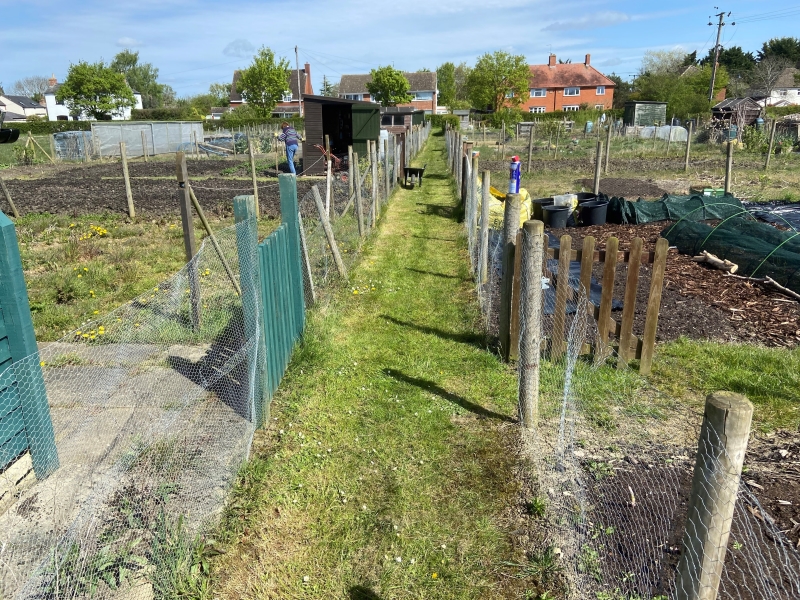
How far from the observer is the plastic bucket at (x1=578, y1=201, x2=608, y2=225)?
1238 cm

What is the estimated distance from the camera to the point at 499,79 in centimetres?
4978

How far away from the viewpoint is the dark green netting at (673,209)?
1162 centimetres

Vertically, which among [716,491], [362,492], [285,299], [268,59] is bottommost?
[362,492]

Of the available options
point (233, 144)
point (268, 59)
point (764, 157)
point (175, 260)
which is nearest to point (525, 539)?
point (175, 260)

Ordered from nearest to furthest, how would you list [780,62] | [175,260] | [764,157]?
[175,260] < [764,157] < [780,62]

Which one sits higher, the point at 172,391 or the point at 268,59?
the point at 268,59

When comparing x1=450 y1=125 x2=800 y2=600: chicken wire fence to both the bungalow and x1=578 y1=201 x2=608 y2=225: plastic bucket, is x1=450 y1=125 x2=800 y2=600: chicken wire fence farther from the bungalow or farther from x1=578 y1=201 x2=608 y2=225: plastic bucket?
the bungalow

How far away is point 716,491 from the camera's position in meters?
1.81

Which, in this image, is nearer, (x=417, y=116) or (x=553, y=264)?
(x=553, y=264)

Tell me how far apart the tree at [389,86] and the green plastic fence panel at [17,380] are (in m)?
64.5

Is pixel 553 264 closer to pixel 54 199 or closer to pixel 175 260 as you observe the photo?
pixel 175 260

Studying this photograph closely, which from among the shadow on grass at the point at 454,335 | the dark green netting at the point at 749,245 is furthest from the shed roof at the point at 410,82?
the shadow on grass at the point at 454,335

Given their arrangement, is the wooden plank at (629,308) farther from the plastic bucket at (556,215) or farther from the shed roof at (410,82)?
the shed roof at (410,82)

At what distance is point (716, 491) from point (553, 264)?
690 cm
